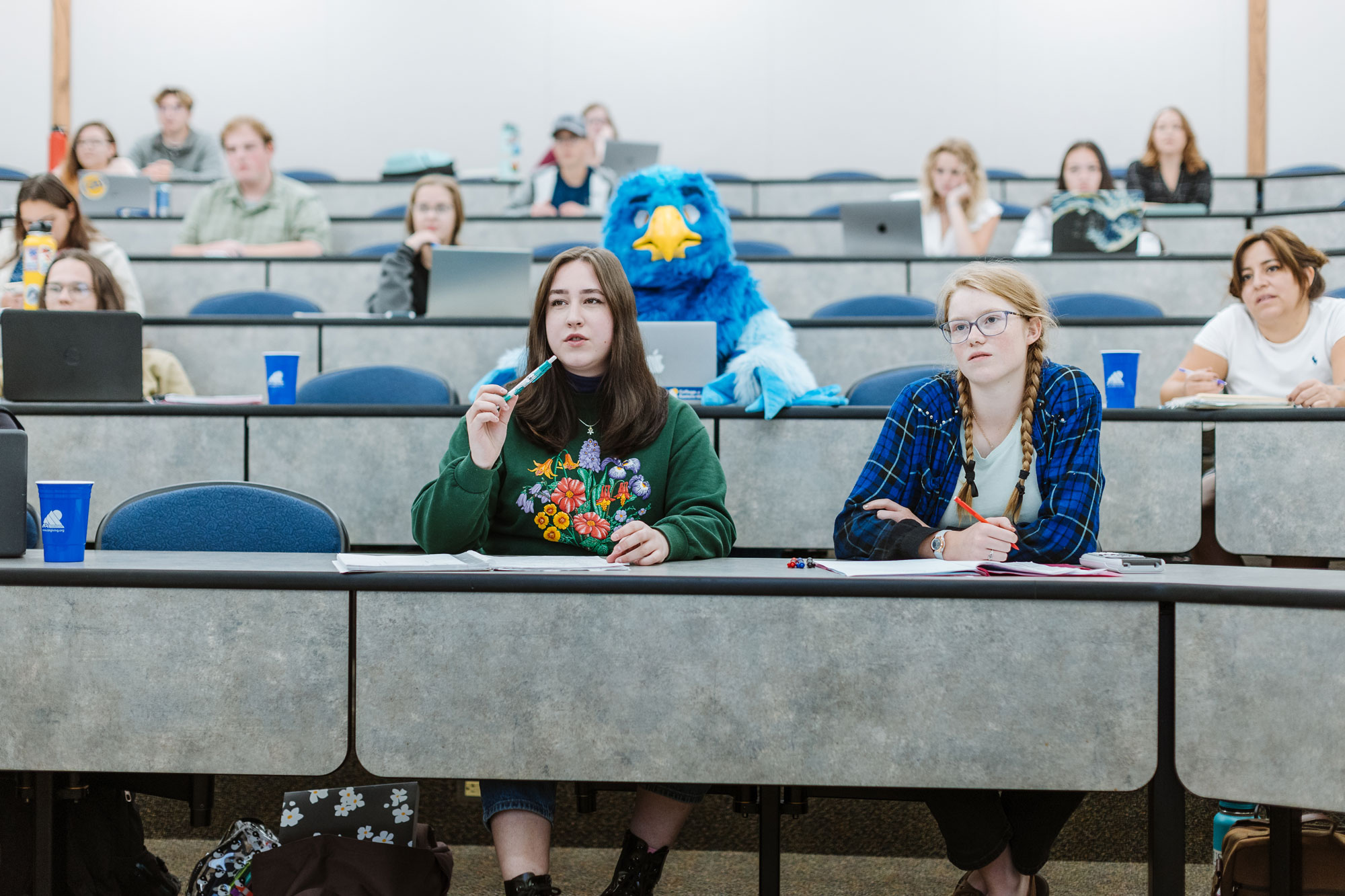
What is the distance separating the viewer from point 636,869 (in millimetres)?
1599

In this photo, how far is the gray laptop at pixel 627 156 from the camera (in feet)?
17.9

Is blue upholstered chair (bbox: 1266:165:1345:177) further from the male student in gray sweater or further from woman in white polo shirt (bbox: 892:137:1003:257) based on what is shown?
the male student in gray sweater

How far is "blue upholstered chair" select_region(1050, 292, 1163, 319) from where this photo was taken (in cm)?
367

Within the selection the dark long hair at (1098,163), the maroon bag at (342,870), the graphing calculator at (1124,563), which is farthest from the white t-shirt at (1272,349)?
the maroon bag at (342,870)

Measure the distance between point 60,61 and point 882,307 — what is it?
6630 millimetres

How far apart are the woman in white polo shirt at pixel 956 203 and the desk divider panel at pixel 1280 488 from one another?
2436 millimetres

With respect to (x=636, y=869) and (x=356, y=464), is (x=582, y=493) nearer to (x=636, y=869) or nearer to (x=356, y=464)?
(x=636, y=869)

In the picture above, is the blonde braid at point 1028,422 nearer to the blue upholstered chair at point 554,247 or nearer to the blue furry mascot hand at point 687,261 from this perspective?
the blue furry mascot hand at point 687,261

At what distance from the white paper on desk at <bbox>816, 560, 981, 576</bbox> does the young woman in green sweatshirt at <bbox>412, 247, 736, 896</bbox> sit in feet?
0.92

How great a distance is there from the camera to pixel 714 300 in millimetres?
2975

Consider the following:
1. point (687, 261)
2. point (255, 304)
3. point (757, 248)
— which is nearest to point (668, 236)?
point (687, 261)

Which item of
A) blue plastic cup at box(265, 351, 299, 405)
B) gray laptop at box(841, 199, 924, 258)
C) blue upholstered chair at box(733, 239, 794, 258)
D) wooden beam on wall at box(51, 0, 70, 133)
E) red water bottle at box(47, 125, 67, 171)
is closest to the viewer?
blue plastic cup at box(265, 351, 299, 405)

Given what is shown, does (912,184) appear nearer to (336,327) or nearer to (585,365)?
(336,327)

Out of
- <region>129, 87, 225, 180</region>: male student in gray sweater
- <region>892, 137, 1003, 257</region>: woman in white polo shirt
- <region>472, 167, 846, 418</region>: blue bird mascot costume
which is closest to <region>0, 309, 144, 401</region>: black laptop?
<region>472, 167, 846, 418</region>: blue bird mascot costume
